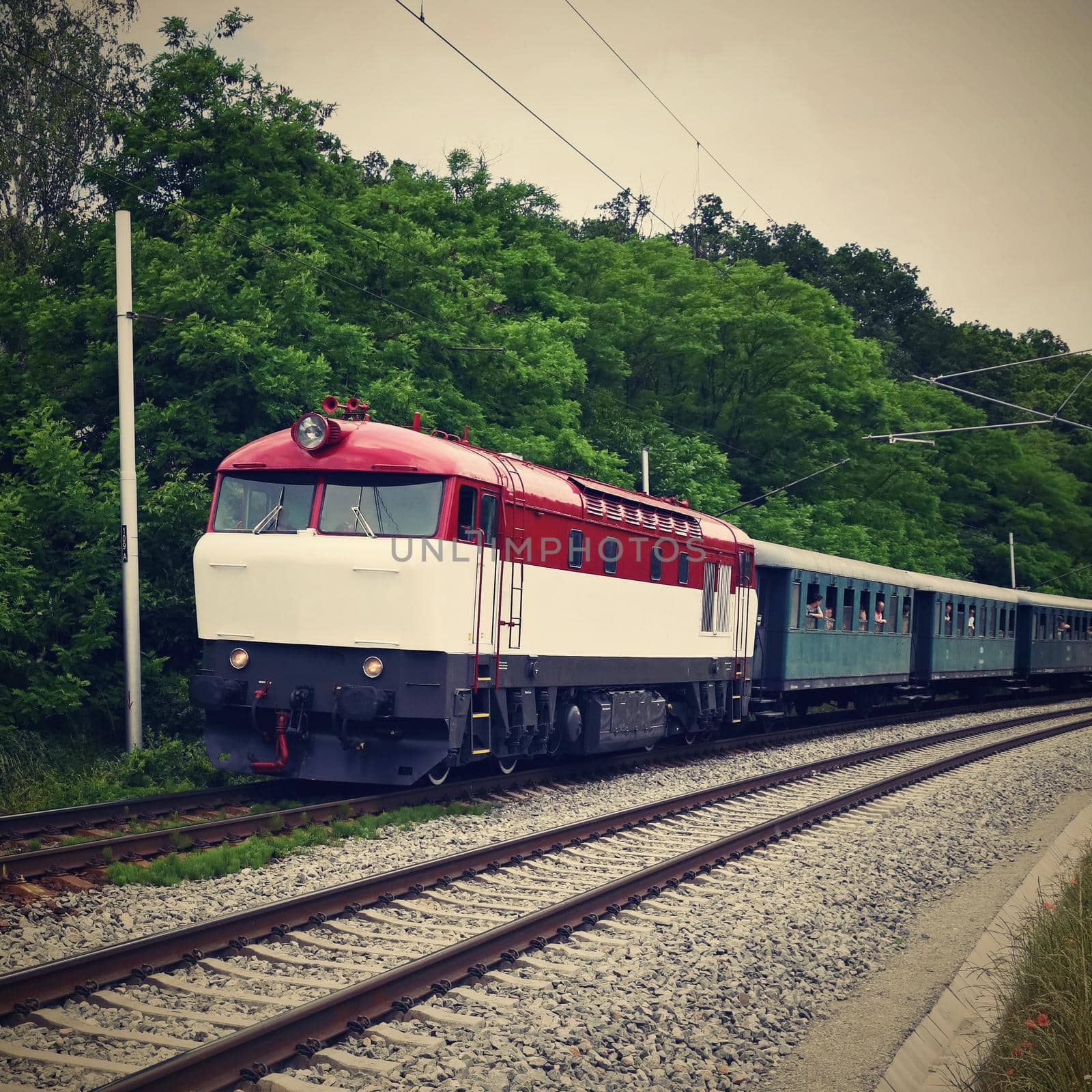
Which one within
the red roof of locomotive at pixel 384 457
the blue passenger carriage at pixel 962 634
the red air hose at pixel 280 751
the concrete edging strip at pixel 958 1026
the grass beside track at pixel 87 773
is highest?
the red roof of locomotive at pixel 384 457

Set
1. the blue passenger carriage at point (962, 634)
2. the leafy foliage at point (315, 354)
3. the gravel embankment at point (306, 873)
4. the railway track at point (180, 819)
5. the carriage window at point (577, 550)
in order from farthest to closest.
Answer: the blue passenger carriage at point (962, 634) < the leafy foliage at point (315, 354) < the carriage window at point (577, 550) < the railway track at point (180, 819) < the gravel embankment at point (306, 873)

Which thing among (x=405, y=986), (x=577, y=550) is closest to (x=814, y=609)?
(x=577, y=550)

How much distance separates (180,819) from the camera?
1174cm

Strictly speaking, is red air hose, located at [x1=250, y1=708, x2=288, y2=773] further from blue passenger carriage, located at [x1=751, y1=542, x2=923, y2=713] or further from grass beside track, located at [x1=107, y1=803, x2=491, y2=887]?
blue passenger carriage, located at [x1=751, y1=542, x2=923, y2=713]

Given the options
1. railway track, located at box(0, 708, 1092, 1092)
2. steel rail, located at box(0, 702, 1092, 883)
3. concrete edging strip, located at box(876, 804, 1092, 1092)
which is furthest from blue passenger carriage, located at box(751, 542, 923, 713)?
concrete edging strip, located at box(876, 804, 1092, 1092)

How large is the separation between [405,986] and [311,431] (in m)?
7.35

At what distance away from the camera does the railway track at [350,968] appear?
19.2 feet

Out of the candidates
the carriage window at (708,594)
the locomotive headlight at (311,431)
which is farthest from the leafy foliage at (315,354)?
the carriage window at (708,594)

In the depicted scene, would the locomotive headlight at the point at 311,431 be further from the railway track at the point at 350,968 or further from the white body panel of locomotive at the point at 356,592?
the railway track at the point at 350,968

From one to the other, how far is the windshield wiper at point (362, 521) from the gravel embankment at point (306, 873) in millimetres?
3090

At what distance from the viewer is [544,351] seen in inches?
1125

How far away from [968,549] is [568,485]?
49250mm

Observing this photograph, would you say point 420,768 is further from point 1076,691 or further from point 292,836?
point 1076,691

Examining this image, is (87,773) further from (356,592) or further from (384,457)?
(384,457)
